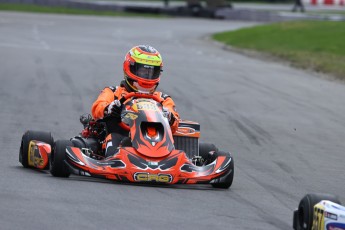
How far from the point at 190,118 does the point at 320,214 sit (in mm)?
8273

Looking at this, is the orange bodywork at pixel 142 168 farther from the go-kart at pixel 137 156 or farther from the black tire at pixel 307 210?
the black tire at pixel 307 210

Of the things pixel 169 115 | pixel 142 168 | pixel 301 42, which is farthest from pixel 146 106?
pixel 301 42

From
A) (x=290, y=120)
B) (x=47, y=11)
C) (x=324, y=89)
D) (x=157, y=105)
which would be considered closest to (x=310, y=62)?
(x=324, y=89)

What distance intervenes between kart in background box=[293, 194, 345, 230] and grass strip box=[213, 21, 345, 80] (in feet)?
48.5

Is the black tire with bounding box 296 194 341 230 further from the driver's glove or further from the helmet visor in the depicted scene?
the helmet visor

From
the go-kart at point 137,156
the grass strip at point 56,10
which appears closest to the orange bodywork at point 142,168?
the go-kart at point 137,156

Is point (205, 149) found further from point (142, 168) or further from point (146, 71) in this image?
point (142, 168)

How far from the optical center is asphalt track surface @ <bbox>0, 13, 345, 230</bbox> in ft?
22.8

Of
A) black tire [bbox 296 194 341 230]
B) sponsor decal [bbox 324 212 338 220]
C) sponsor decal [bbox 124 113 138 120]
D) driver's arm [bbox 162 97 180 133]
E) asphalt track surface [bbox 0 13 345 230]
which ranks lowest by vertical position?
asphalt track surface [bbox 0 13 345 230]

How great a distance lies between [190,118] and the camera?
1416 cm

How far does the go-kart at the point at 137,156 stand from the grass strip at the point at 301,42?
12.5 meters

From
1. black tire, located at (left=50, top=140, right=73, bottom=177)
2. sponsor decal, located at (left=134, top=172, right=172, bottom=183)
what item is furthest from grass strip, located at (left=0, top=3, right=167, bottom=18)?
sponsor decal, located at (left=134, top=172, right=172, bottom=183)

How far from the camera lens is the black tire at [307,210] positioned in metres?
6.11

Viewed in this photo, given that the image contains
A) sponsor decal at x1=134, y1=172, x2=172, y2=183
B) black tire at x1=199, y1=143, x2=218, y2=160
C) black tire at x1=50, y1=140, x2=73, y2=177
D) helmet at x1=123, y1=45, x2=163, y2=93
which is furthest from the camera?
black tire at x1=199, y1=143, x2=218, y2=160
